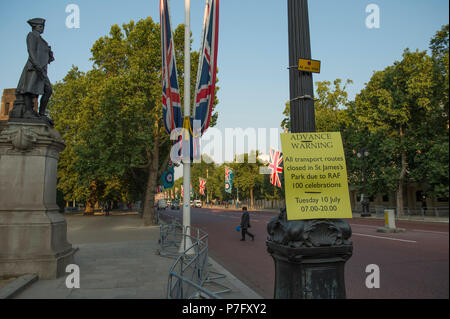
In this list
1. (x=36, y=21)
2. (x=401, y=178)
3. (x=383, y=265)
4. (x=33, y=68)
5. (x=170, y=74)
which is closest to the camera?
(x=401, y=178)

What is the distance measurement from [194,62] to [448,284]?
2504 centimetres

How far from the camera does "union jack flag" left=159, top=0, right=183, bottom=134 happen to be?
11.3m

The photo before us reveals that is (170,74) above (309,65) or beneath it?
above

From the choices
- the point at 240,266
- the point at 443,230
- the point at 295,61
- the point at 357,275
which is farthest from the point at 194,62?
the point at 443,230

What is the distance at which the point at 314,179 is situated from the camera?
2578 mm

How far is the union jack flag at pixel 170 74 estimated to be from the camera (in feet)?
37.2

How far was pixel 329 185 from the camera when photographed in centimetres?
258

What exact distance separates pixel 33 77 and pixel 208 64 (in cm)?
517

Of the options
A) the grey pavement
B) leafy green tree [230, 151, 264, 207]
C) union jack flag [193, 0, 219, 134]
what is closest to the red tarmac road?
the grey pavement

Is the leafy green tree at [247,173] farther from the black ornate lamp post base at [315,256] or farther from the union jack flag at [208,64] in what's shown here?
the black ornate lamp post base at [315,256]

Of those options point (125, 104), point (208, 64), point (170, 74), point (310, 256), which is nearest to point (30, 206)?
point (170, 74)

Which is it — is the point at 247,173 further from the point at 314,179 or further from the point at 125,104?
the point at 314,179

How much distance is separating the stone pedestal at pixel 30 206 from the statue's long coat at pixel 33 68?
1.03 metres
